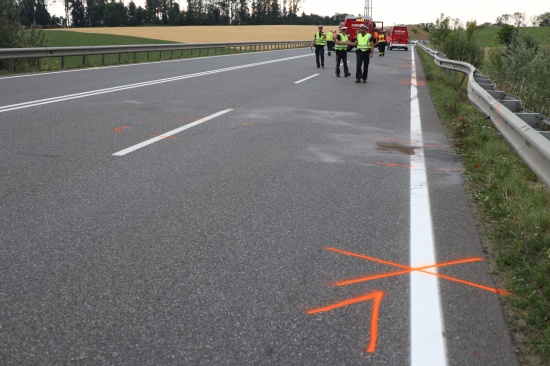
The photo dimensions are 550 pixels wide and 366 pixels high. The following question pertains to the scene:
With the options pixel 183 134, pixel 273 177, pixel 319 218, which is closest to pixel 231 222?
pixel 319 218

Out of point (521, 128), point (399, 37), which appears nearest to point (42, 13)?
point (399, 37)

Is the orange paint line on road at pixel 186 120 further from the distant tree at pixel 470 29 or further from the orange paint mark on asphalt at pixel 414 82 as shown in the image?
the distant tree at pixel 470 29

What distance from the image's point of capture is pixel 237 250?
13.8 ft

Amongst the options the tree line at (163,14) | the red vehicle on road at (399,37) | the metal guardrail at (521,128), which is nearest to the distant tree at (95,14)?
the tree line at (163,14)

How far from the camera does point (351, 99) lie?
14.1m

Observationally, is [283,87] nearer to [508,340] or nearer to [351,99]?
[351,99]

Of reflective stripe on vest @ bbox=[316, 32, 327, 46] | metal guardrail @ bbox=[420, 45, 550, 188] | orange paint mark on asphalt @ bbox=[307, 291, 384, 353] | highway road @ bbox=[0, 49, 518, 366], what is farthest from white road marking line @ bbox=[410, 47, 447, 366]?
reflective stripe on vest @ bbox=[316, 32, 327, 46]

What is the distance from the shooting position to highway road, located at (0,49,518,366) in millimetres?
2979

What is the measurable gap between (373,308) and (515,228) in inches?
75.5

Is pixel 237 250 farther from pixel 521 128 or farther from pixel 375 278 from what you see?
pixel 521 128

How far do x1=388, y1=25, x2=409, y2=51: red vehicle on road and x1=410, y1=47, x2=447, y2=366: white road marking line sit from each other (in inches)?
2272

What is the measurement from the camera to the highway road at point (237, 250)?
2.98 meters

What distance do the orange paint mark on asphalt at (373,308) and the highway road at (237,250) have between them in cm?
1

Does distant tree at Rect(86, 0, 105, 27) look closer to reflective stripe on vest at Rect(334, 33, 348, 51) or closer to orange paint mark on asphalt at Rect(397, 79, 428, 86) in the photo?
reflective stripe on vest at Rect(334, 33, 348, 51)
